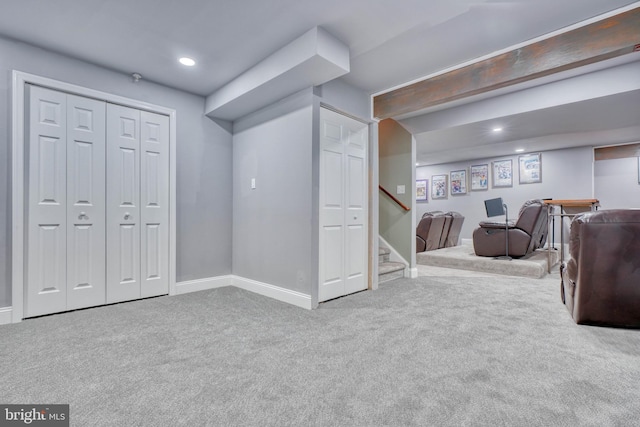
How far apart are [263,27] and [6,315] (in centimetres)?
309

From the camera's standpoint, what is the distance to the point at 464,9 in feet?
7.25

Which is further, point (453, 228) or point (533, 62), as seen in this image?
point (453, 228)

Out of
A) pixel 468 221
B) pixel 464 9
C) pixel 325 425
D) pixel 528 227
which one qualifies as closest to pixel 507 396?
pixel 325 425

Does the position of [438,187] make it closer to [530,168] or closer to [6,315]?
[530,168]

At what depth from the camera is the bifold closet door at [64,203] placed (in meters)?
2.61

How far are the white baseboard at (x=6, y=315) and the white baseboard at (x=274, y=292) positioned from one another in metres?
1.97

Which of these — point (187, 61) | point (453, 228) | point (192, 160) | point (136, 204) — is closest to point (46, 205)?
point (136, 204)

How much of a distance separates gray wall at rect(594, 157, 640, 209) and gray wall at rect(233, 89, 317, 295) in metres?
7.61

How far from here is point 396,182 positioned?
4.68 meters

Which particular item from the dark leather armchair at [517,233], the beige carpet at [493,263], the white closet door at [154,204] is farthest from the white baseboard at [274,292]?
the dark leather armchair at [517,233]

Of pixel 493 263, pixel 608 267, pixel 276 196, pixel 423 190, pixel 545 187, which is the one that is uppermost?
pixel 423 190

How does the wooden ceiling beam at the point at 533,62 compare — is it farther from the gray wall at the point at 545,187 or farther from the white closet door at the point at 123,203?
the gray wall at the point at 545,187

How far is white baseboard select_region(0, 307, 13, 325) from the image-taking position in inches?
97.1

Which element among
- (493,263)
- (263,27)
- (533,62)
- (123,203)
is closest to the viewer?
(263,27)
